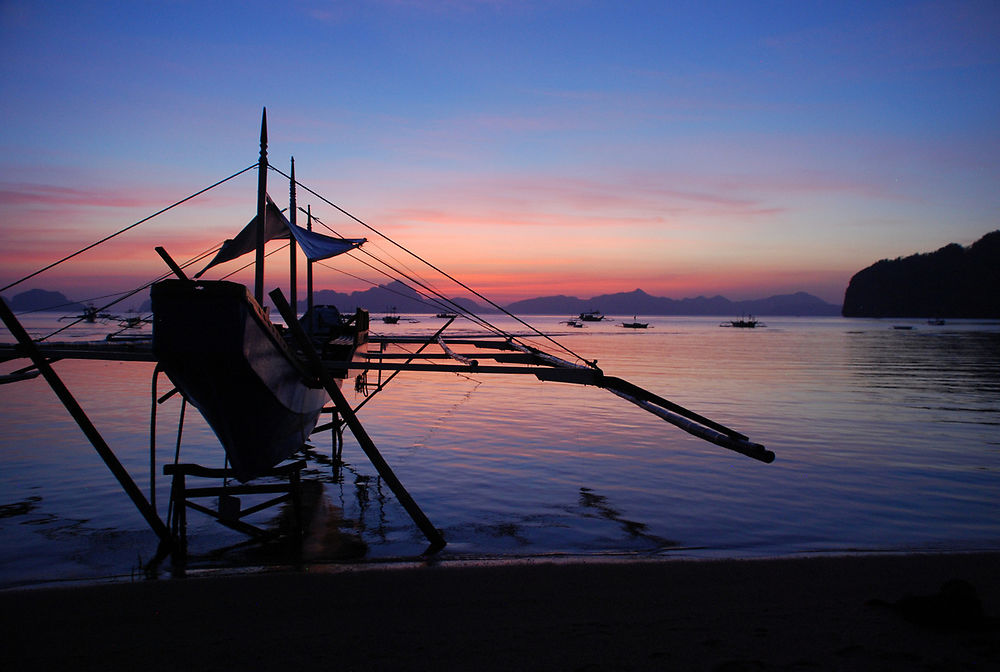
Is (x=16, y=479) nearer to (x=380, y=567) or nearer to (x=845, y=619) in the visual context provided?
(x=380, y=567)

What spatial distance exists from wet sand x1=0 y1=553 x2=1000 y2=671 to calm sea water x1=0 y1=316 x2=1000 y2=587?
118 centimetres

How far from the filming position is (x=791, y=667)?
4594 mm

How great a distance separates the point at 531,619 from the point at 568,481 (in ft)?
22.0

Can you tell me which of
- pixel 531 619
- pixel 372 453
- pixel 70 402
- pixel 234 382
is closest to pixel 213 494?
pixel 234 382

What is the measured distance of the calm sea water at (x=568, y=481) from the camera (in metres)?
8.49

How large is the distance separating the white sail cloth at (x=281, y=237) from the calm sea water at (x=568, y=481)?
4.71 metres

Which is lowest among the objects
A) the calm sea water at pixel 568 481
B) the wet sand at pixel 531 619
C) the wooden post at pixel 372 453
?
the calm sea water at pixel 568 481

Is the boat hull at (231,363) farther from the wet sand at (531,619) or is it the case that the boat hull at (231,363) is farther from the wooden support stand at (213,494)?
the wet sand at (531,619)

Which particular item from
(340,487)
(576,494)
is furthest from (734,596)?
(340,487)

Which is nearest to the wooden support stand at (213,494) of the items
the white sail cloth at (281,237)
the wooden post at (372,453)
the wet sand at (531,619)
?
the wooden post at (372,453)

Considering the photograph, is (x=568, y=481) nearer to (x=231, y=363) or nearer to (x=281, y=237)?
(x=231, y=363)

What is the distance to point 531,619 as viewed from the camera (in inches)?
221

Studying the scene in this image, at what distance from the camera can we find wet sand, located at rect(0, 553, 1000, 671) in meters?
4.80

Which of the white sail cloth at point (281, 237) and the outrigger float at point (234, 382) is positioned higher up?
the white sail cloth at point (281, 237)
